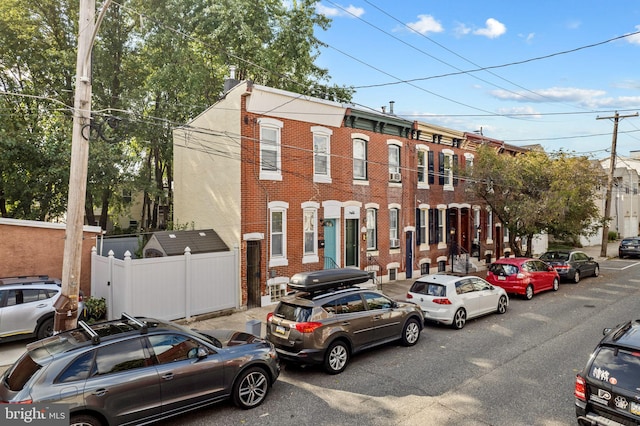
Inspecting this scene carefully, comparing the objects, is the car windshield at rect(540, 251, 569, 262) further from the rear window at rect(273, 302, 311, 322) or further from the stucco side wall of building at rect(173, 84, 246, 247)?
the rear window at rect(273, 302, 311, 322)

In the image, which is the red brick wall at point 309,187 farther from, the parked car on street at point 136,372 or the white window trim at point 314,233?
the parked car on street at point 136,372

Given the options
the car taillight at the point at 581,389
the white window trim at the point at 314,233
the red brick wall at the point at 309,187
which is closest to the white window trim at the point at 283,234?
the red brick wall at the point at 309,187

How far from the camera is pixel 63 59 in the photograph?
69.2ft

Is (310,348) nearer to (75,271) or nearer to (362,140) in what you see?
(75,271)

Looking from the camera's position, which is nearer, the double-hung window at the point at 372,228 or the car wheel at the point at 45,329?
the car wheel at the point at 45,329

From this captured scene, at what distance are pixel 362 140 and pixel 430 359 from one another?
11659 mm

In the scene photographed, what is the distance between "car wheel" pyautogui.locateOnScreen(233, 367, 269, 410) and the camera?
23.1 feet

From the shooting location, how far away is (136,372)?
6.10m

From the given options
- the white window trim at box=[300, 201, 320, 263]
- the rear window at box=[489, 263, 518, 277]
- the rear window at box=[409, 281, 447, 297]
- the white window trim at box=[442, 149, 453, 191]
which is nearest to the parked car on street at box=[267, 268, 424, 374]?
the rear window at box=[409, 281, 447, 297]

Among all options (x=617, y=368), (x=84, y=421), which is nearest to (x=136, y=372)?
(x=84, y=421)

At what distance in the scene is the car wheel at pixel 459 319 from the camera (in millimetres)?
12078

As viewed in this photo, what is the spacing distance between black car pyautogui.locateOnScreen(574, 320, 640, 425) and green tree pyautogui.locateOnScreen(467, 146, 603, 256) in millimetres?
15143

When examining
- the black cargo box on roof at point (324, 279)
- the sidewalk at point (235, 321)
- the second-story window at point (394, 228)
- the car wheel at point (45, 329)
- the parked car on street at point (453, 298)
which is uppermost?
the second-story window at point (394, 228)

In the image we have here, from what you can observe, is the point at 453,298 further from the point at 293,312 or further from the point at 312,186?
the point at 312,186
